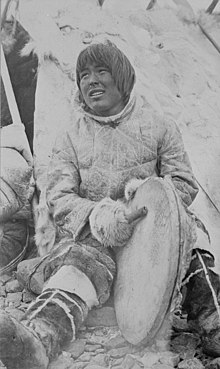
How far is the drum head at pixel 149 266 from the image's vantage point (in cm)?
237

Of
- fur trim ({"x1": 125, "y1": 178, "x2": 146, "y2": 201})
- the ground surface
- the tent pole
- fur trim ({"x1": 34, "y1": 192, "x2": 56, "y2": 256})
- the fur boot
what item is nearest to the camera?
the fur boot

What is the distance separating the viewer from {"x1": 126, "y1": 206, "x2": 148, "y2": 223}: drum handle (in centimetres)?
248

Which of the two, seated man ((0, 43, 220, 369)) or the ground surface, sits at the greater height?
seated man ((0, 43, 220, 369))

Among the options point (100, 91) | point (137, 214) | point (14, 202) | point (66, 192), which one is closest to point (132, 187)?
point (137, 214)

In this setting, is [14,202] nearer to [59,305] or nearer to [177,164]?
[59,305]

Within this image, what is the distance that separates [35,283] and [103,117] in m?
0.57

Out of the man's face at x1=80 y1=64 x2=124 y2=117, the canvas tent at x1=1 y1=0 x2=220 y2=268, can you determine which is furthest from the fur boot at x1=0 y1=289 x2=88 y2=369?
the man's face at x1=80 y1=64 x2=124 y2=117

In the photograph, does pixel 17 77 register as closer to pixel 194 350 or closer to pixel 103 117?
pixel 103 117

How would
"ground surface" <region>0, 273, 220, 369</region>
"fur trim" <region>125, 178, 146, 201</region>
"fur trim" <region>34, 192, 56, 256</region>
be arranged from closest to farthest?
1. "ground surface" <region>0, 273, 220, 369</region>
2. "fur trim" <region>125, 178, 146, 201</region>
3. "fur trim" <region>34, 192, 56, 256</region>

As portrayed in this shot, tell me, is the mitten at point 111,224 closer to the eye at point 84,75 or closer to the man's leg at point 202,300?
the man's leg at point 202,300

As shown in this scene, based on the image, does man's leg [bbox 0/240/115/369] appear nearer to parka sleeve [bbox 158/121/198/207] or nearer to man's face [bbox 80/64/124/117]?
parka sleeve [bbox 158/121/198/207]

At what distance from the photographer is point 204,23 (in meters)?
2.75

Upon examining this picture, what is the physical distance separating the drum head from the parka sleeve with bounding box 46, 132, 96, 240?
157 millimetres

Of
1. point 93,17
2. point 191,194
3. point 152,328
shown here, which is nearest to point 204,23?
point 93,17
